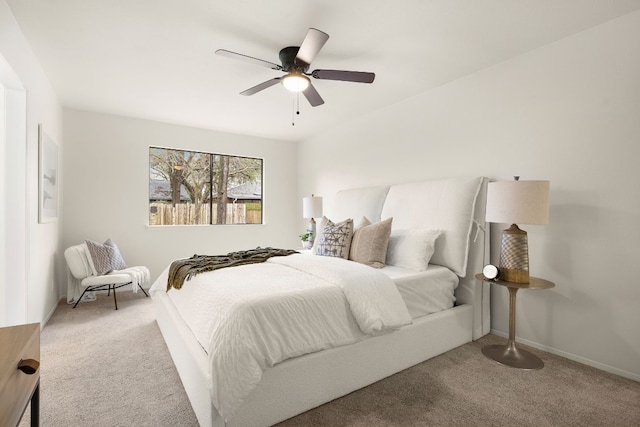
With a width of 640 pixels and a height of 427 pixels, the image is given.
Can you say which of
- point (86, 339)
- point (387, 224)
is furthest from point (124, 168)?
point (387, 224)

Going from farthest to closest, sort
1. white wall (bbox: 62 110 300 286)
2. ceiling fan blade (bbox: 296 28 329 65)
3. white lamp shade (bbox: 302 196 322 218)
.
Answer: white lamp shade (bbox: 302 196 322 218) < white wall (bbox: 62 110 300 286) < ceiling fan blade (bbox: 296 28 329 65)

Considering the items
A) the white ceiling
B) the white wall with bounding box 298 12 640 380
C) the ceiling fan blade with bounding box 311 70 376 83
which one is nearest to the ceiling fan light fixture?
the ceiling fan blade with bounding box 311 70 376 83

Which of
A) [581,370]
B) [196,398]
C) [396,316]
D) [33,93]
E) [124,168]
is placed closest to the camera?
[196,398]

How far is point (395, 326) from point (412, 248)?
94cm

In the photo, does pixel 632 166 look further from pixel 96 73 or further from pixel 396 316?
pixel 96 73

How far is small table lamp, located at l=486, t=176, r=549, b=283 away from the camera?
2227 millimetres

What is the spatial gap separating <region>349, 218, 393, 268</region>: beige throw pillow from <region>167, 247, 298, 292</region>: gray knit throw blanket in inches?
27.4

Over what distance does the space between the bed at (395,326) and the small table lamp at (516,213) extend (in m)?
0.42

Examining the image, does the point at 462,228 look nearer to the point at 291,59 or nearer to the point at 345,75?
→ the point at 345,75

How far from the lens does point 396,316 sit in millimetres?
2143

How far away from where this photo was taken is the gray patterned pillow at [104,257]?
371 cm

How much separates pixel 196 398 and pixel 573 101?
129 inches

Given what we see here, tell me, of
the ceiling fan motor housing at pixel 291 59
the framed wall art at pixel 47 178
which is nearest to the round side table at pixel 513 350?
the ceiling fan motor housing at pixel 291 59

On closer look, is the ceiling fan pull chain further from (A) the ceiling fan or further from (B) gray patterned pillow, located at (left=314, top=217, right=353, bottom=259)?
(B) gray patterned pillow, located at (left=314, top=217, right=353, bottom=259)
